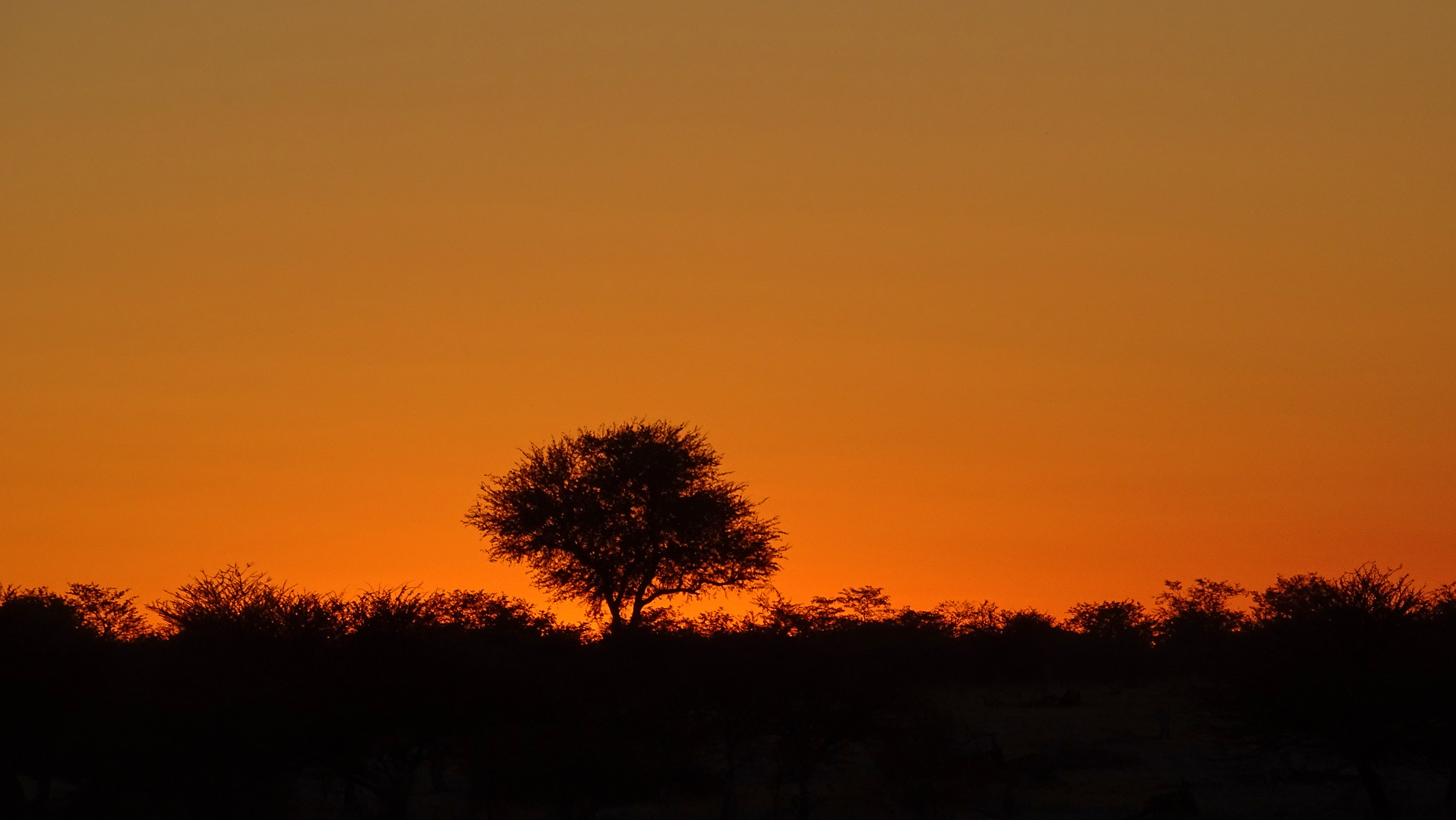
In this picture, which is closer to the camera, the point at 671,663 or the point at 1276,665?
the point at 1276,665

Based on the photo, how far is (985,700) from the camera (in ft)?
271

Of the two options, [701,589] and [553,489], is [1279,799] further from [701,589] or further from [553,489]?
[553,489]

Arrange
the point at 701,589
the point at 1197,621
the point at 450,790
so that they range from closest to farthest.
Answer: the point at 450,790 → the point at 701,589 → the point at 1197,621

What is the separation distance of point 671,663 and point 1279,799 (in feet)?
61.8

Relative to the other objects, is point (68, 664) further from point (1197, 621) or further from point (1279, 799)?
point (1197, 621)

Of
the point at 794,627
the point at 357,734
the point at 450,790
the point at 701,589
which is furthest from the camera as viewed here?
the point at 701,589

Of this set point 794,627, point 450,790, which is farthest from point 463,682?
point 794,627

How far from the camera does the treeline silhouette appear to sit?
1668 inches

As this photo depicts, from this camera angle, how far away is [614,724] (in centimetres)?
4997

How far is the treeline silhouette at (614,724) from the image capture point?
42.4 m

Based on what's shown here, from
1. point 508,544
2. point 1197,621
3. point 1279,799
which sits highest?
point 1197,621

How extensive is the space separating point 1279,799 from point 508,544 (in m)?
33.4

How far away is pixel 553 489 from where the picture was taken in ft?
231

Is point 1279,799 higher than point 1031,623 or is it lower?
lower
